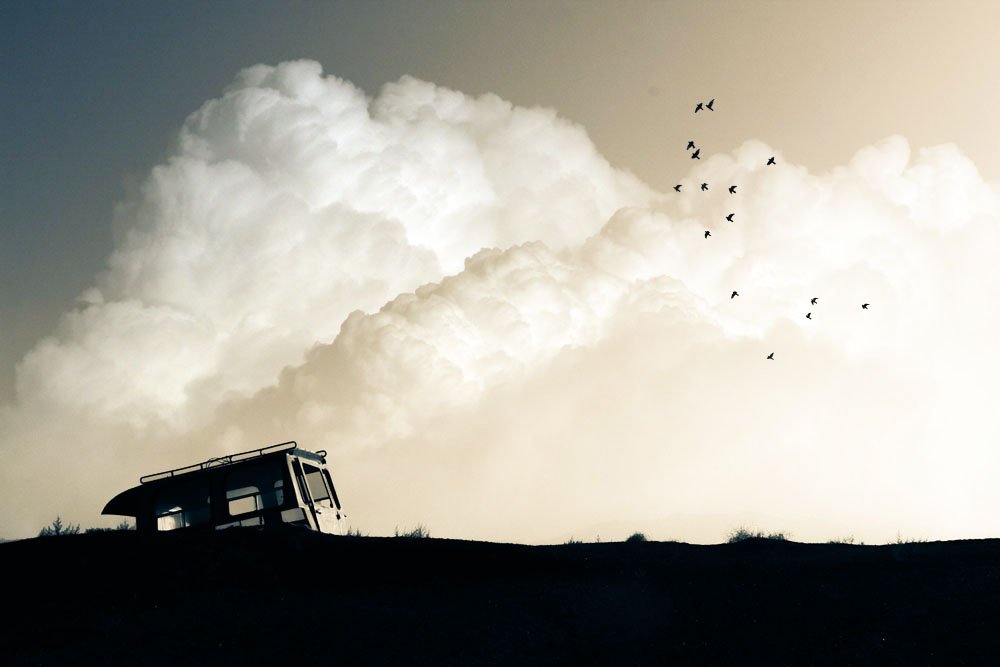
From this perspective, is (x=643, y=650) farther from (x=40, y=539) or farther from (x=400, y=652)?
(x=40, y=539)

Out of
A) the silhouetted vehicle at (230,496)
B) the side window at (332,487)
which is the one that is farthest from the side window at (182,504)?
the side window at (332,487)

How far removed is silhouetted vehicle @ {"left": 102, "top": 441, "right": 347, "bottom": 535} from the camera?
74.1ft

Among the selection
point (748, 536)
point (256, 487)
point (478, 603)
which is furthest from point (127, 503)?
point (748, 536)

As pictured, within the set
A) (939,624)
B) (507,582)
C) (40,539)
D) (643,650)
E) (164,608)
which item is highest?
(40,539)

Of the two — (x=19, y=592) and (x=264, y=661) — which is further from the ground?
(x=19, y=592)

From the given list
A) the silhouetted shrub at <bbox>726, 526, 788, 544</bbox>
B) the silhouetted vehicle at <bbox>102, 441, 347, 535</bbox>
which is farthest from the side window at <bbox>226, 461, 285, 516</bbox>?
the silhouetted shrub at <bbox>726, 526, 788, 544</bbox>

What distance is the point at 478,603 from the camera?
18125mm

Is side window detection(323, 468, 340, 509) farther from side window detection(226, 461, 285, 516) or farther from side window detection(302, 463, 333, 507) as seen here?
side window detection(226, 461, 285, 516)

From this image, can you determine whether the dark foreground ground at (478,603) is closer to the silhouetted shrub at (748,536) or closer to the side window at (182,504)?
the side window at (182,504)

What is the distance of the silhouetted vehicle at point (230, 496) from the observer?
22594 mm

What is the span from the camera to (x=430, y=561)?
21078 mm

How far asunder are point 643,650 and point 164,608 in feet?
32.9

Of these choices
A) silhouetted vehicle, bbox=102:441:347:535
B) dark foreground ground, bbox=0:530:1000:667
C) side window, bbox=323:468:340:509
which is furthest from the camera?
side window, bbox=323:468:340:509

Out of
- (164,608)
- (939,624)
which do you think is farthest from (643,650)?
(164,608)
